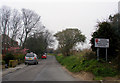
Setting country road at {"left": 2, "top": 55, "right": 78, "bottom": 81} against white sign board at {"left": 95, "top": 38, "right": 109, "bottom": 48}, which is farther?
white sign board at {"left": 95, "top": 38, "right": 109, "bottom": 48}

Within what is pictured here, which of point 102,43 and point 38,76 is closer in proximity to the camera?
point 38,76

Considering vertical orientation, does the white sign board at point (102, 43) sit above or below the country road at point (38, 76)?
above

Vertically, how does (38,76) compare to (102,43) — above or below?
below

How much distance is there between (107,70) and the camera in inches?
422

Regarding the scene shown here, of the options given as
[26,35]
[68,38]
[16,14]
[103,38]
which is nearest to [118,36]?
[103,38]

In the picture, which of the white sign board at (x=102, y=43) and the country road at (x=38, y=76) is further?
the white sign board at (x=102, y=43)

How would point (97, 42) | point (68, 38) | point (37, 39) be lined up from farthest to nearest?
point (37, 39) < point (68, 38) < point (97, 42)

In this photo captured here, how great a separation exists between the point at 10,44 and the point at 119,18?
28.8m

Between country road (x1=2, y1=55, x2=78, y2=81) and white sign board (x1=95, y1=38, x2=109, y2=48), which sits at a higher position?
white sign board (x1=95, y1=38, x2=109, y2=48)

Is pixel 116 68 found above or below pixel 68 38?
below

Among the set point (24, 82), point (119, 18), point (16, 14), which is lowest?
point (24, 82)

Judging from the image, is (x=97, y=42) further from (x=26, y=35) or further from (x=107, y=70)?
(x=26, y=35)

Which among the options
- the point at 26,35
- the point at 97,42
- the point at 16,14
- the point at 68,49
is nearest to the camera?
the point at 97,42

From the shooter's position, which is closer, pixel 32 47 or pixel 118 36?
pixel 118 36
